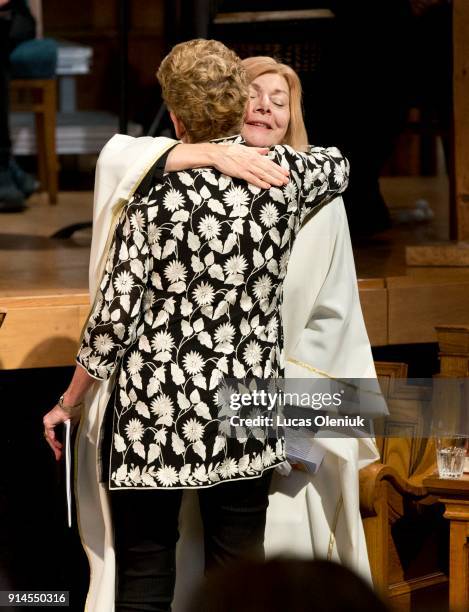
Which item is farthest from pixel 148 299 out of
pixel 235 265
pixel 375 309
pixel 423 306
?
pixel 423 306

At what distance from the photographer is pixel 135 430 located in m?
2.18

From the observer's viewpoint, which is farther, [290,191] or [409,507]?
[409,507]

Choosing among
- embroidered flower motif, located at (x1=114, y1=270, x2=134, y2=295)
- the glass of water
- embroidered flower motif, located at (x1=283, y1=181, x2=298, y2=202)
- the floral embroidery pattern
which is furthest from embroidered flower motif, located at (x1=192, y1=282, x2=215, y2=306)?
the glass of water

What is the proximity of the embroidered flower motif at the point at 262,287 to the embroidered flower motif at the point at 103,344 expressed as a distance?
271mm

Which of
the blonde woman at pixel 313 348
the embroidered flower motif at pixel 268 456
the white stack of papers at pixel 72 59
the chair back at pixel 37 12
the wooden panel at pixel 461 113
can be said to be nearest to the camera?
the embroidered flower motif at pixel 268 456

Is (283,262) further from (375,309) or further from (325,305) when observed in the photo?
(375,309)

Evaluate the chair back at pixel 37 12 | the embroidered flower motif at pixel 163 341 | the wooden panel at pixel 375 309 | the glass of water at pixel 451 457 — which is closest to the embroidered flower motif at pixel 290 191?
the embroidered flower motif at pixel 163 341

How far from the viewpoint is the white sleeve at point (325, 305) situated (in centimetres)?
243

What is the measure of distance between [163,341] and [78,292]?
106 centimetres

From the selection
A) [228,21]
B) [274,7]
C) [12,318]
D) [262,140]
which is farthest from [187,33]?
[262,140]

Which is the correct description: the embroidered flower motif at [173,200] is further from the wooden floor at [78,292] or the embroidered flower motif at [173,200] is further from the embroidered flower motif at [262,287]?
the wooden floor at [78,292]

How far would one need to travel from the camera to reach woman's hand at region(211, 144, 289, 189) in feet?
6.76

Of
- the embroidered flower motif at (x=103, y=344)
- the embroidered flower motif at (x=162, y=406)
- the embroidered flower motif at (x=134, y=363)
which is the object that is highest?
the embroidered flower motif at (x=103, y=344)

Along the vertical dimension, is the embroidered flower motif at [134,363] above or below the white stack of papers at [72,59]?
below
